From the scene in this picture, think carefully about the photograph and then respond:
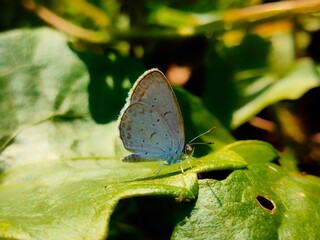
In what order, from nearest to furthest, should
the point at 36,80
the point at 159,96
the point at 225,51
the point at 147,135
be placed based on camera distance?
the point at 159,96, the point at 147,135, the point at 36,80, the point at 225,51

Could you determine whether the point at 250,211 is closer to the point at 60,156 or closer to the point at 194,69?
the point at 60,156

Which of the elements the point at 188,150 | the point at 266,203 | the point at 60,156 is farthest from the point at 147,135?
the point at 266,203

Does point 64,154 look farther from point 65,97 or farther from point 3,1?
point 3,1

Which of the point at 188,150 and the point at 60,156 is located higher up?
the point at 188,150

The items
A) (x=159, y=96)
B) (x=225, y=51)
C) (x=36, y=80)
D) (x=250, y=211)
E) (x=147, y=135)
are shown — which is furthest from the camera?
(x=225, y=51)

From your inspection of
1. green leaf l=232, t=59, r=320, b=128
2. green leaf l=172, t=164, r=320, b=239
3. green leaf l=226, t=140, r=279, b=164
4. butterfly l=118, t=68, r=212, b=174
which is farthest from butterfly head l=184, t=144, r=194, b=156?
green leaf l=232, t=59, r=320, b=128

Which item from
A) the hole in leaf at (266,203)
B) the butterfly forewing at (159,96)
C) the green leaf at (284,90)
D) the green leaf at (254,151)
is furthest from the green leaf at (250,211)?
the green leaf at (284,90)

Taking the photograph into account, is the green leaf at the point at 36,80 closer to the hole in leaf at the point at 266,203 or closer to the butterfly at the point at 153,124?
the butterfly at the point at 153,124

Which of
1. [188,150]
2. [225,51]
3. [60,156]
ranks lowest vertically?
[60,156]

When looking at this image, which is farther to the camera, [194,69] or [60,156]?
[194,69]
